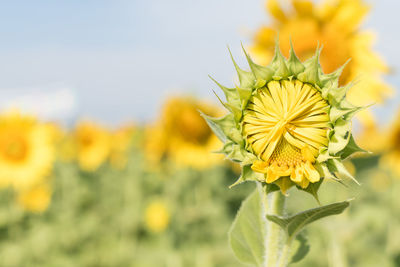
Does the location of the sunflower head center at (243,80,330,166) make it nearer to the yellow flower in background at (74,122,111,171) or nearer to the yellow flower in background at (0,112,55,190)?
the yellow flower in background at (0,112,55,190)

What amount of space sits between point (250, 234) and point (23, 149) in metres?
6.14

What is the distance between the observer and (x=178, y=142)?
21.1ft

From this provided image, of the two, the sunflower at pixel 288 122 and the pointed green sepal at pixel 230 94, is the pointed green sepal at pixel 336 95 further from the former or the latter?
the pointed green sepal at pixel 230 94

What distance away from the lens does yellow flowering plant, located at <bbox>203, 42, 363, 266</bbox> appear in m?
1.19

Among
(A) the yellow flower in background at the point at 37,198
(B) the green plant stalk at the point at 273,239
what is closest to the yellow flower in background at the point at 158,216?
(A) the yellow flower in background at the point at 37,198

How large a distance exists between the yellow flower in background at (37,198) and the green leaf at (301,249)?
23.8 ft

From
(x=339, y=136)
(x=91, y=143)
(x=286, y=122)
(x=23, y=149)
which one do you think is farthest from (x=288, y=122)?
(x=91, y=143)

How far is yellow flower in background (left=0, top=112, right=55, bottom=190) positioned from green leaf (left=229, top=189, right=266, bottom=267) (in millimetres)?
6016

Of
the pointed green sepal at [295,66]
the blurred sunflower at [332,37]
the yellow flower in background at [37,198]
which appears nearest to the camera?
the pointed green sepal at [295,66]

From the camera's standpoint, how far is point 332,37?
152 inches

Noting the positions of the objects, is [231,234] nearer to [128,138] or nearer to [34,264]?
[34,264]

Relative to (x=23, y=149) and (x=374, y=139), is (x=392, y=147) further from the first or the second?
(x=23, y=149)

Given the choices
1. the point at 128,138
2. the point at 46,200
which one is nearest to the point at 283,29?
the point at 46,200

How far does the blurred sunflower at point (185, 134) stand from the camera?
6.33m
